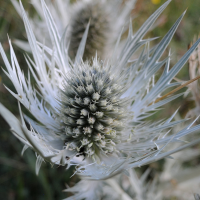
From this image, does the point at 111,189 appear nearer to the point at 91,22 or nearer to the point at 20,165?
the point at 20,165

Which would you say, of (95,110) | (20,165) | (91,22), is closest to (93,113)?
(95,110)

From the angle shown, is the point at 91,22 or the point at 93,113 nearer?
the point at 93,113

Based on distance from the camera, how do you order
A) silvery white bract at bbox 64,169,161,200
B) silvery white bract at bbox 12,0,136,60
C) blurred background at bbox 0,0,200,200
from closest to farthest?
1. silvery white bract at bbox 64,169,161,200
2. blurred background at bbox 0,0,200,200
3. silvery white bract at bbox 12,0,136,60

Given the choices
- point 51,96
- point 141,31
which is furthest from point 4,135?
point 141,31

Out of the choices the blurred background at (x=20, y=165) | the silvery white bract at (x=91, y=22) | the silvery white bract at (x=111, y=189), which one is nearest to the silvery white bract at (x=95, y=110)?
the silvery white bract at (x=111, y=189)

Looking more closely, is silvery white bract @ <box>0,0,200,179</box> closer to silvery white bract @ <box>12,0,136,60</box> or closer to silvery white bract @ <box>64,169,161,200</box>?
silvery white bract @ <box>64,169,161,200</box>

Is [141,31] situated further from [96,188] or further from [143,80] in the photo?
[96,188]

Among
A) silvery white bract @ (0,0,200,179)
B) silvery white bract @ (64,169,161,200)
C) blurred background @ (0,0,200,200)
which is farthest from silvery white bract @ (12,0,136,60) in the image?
silvery white bract @ (64,169,161,200)

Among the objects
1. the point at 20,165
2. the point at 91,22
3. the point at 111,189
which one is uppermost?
the point at 91,22
